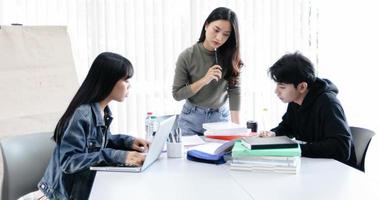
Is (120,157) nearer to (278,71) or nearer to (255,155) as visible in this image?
(255,155)

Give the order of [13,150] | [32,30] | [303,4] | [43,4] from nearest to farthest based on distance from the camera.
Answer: [13,150] < [32,30] < [43,4] < [303,4]

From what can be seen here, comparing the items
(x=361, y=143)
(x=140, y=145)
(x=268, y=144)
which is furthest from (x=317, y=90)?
(x=140, y=145)

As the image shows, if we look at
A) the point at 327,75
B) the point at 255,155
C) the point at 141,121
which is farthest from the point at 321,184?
the point at 327,75

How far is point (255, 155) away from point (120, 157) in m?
0.51

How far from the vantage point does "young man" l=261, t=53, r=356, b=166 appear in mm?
1645

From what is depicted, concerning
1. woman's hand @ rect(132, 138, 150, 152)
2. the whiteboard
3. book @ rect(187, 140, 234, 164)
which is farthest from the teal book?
the whiteboard

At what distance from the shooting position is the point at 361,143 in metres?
1.88

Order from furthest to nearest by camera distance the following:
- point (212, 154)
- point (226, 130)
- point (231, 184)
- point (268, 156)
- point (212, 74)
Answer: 1. point (212, 74)
2. point (226, 130)
3. point (212, 154)
4. point (268, 156)
5. point (231, 184)

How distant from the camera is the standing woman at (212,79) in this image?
7.51 feet

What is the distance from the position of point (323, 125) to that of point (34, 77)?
187 cm

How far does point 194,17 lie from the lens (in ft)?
10.3

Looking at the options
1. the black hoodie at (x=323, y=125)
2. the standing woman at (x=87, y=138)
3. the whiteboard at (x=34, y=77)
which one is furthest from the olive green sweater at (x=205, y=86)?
the whiteboard at (x=34, y=77)

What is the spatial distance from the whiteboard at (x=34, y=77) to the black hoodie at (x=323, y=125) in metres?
1.59

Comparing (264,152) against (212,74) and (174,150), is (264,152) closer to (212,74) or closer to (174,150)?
(174,150)
